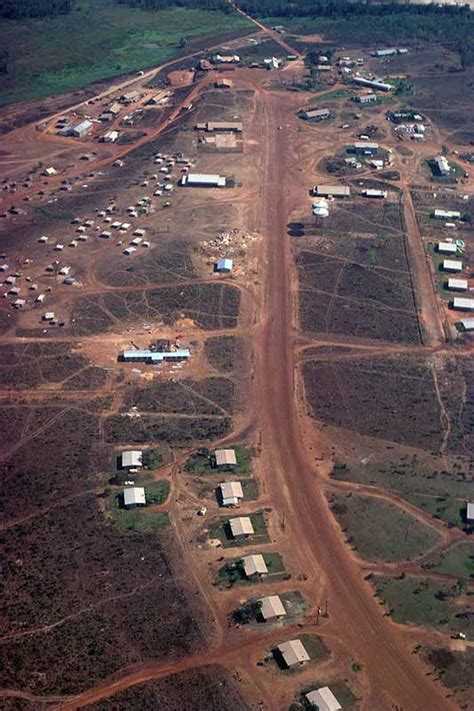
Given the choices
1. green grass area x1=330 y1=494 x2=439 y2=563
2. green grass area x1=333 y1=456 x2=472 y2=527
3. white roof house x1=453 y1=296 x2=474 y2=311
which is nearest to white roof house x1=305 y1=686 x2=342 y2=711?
green grass area x1=330 y1=494 x2=439 y2=563

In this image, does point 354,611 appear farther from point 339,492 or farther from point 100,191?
point 100,191

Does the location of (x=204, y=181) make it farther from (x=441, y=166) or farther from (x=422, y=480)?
(x=422, y=480)

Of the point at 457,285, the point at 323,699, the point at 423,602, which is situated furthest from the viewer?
the point at 457,285

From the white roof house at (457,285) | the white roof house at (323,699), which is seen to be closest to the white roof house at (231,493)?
the white roof house at (323,699)

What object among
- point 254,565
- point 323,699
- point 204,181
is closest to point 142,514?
point 254,565

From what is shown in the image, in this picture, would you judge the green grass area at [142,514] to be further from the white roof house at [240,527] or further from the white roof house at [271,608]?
the white roof house at [271,608]

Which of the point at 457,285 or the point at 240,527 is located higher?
the point at 457,285

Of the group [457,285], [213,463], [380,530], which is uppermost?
[457,285]
